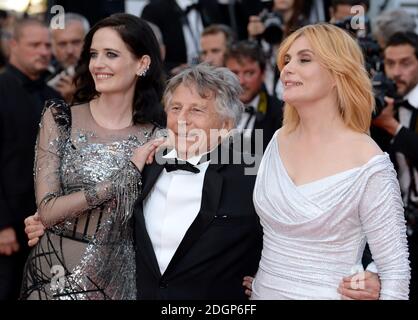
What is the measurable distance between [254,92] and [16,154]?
5.00 ft

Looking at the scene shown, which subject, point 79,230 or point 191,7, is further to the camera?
point 191,7

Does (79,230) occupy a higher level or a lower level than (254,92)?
lower

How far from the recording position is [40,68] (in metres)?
5.03

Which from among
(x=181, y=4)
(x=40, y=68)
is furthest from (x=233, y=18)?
(x=40, y=68)

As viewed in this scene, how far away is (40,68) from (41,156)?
207 cm

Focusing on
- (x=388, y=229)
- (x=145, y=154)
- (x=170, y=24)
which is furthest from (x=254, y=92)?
(x=388, y=229)

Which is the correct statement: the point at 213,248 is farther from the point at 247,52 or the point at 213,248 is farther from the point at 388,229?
the point at 247,52

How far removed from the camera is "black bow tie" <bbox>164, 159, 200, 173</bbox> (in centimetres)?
285

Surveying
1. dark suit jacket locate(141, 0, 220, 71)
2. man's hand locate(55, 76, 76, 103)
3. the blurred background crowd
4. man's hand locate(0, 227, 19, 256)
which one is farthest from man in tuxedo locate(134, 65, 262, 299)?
dark suit jacket locate(141, 0, 220, 71)

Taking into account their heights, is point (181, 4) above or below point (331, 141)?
above

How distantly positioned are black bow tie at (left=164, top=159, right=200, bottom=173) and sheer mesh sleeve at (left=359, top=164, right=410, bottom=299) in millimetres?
655

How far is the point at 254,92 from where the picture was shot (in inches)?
198

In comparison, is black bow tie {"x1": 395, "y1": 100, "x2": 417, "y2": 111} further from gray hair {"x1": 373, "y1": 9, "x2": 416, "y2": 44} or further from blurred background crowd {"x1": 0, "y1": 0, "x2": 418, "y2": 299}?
gray hair {"x1": 373, "y1": 9, "x2": 416, "y2": 44}
